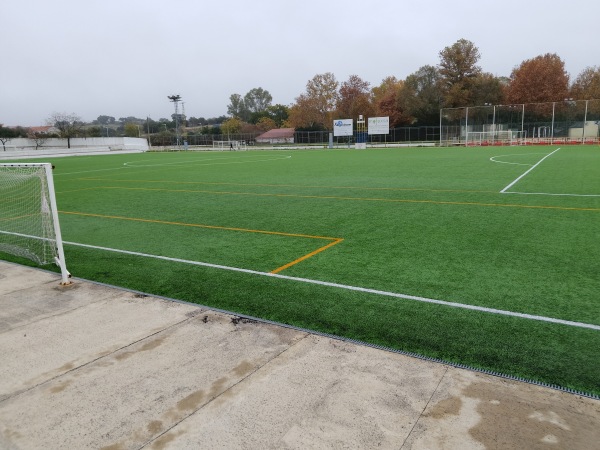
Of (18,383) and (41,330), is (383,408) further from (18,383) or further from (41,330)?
(41,330)

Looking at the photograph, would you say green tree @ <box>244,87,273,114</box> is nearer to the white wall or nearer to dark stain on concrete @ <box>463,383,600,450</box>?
the white wall

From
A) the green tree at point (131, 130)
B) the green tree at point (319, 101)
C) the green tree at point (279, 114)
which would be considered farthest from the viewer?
the green tree at point (279, 114)

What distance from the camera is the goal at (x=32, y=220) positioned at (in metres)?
6.31

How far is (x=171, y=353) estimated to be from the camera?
421 centimetres

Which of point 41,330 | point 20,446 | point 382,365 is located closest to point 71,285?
point 41,330

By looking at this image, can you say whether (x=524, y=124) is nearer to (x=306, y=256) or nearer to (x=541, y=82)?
(x=541, y=82)

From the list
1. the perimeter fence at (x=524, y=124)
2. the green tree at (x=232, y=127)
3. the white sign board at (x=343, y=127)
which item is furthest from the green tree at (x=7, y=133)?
the perimeter fence at (x=524, y=124)

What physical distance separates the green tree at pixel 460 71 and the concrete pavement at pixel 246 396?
6894 cm

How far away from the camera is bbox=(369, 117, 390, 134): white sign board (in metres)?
58.0

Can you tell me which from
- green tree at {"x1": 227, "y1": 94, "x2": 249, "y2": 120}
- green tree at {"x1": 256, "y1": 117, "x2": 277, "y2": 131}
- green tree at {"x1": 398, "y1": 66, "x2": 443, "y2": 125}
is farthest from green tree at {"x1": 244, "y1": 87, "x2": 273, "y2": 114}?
green tree at {"x1": 398, "y1": 66, "x2": 443, "y2": 125}

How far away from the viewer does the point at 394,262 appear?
22.0 feet

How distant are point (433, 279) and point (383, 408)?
9.78 ft

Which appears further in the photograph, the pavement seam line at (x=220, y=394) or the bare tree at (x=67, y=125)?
the bare tree at (x=67, y=125)

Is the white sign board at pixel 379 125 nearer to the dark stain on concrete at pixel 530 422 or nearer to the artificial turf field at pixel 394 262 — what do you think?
the artificial turf field at pixel 394 262
